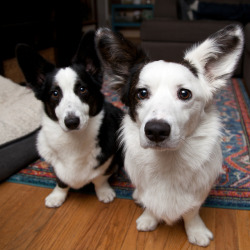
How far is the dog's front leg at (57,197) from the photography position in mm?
1615

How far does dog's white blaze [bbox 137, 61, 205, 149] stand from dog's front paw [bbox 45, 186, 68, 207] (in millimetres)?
820

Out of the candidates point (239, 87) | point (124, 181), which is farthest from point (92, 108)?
point (239, 87)

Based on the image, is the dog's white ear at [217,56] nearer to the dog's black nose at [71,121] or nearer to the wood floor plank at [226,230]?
the dog's black nose at [71,121]

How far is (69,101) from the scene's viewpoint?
1397 millimetres

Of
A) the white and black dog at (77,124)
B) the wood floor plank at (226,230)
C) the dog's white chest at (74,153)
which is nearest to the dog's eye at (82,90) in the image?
the white and black dog at (77,124)

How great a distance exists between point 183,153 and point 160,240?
51 centimetres

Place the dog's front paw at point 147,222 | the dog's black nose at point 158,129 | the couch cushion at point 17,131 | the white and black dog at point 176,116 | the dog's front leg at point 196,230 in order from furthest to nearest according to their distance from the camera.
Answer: the couch cushion at point 17,131, the dog's front paw at point 147,222, the dog's front leg at point 196,230, the white and black dog at point 176,116, the dog's black nose at point 158,129

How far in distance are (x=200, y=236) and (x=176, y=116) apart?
27.6 inches

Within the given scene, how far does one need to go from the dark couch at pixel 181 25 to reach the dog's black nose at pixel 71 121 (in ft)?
7.75

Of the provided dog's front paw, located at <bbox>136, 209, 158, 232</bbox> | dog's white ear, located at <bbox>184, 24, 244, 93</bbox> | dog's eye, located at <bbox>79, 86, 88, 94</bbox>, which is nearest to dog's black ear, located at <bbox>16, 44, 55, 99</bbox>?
dog's eye, located at <bbox>79, 86, 88, 94</bbox>

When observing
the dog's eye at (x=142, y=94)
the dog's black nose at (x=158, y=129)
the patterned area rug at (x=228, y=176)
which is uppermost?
the dog's eye at (x=142, y=94)

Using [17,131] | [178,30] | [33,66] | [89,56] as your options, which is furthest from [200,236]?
[178,30]

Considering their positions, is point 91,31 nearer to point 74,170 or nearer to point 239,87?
point 74,170

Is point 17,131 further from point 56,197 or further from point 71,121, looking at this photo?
point 71,121
